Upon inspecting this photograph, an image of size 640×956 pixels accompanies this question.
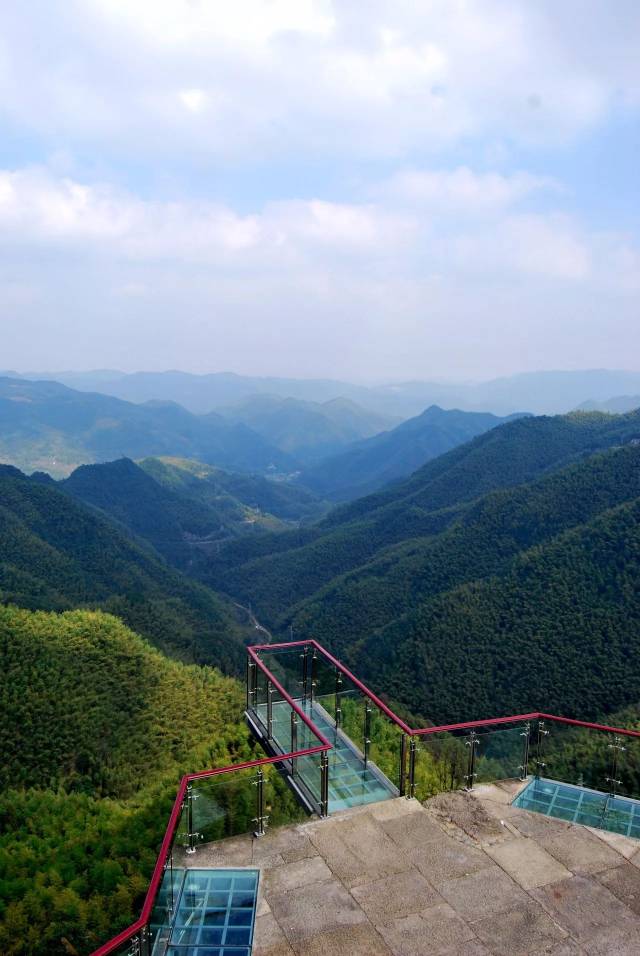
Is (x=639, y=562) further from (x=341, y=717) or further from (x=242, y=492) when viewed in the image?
(x=242, y=492)

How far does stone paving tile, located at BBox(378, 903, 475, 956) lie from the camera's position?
7.18 metres

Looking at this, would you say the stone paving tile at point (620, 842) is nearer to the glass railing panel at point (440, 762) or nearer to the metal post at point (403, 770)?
the glass railing panel at point (440, 762)

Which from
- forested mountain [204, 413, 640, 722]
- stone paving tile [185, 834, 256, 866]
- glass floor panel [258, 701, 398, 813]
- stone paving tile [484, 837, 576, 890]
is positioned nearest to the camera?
stone paving tile [484, 837, 576, 890]

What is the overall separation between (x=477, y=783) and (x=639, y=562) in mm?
43930

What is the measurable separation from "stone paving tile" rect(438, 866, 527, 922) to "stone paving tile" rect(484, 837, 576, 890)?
170mm

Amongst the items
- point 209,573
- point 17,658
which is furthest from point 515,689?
point 209,573

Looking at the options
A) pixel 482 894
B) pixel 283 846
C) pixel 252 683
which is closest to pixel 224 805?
pixel 283 846

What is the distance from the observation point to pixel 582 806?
10.1 metres

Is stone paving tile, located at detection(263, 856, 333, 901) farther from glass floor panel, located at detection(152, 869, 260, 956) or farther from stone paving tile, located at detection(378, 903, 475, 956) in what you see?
stone paving tile, located at detection(378, 903, 475, 956)

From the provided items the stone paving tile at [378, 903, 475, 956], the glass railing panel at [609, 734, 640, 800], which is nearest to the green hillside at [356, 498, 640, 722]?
the glass railing panel at [609, 734, 640, 800]

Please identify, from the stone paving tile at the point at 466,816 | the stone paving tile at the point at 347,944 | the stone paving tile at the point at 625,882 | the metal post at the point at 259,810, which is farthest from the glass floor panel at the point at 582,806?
the metal post at the point at 259,810

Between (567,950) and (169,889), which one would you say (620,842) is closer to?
(567,950)

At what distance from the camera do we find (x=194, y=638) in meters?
53.6

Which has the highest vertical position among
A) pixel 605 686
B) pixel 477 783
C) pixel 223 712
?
pixel 477 783
